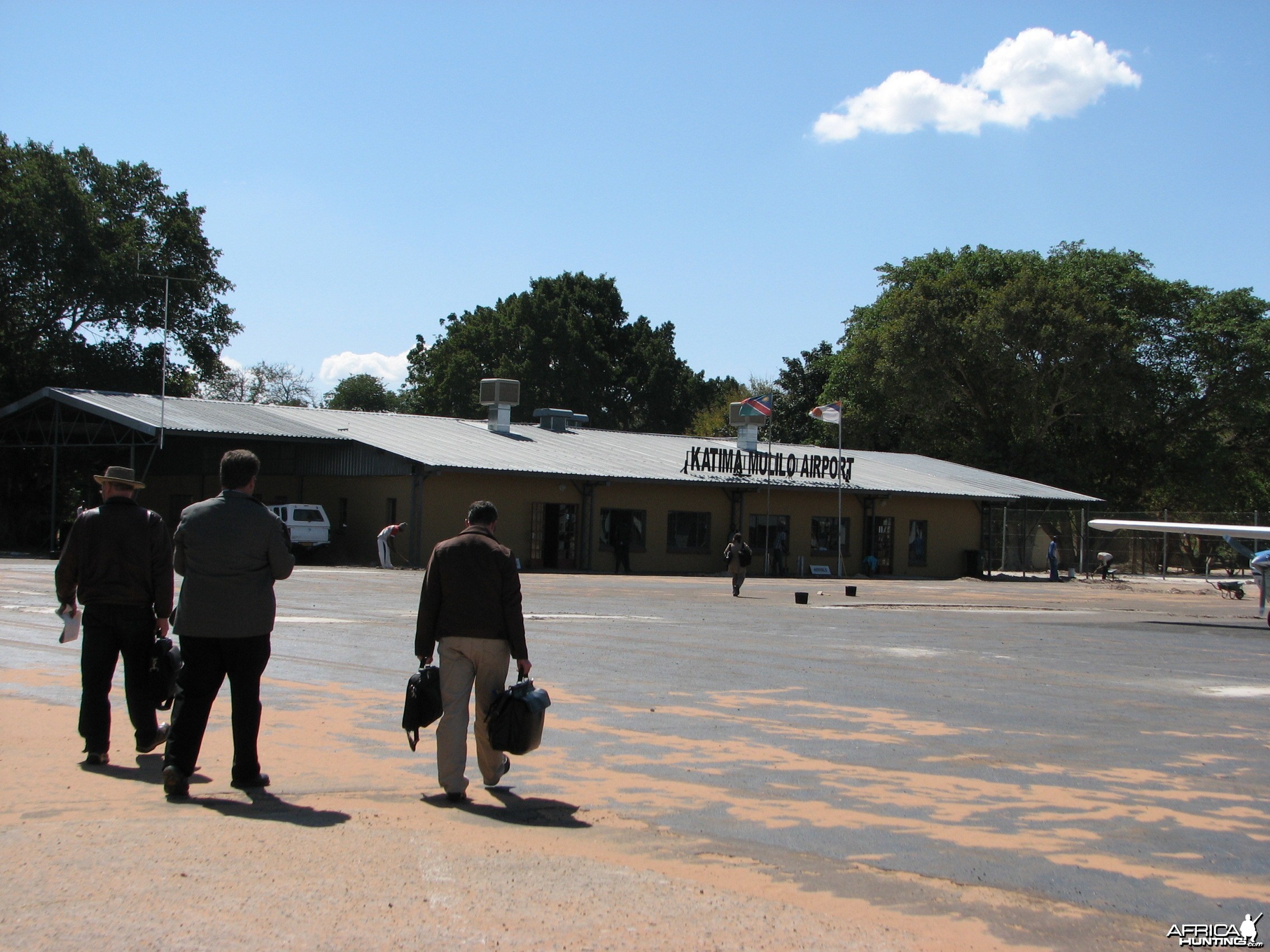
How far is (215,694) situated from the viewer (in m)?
6.67

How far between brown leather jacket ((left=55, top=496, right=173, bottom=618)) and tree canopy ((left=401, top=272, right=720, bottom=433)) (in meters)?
66.0

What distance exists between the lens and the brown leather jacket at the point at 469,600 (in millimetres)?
6816

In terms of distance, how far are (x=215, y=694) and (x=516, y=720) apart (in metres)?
1.65

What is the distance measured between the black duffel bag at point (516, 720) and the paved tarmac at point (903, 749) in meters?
0.36

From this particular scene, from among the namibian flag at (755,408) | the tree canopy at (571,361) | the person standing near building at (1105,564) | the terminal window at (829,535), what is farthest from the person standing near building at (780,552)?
the tree canopy at (571,361)

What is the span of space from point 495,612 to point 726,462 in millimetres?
37268

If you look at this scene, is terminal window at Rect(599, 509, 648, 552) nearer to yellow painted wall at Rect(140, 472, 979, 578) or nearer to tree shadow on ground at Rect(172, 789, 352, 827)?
yellow painted wall at Rect(140, 472, 979, 578)

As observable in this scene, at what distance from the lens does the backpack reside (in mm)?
6797

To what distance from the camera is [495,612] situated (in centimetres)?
685

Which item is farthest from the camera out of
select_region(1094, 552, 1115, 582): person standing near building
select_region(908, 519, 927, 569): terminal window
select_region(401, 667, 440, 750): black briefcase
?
select_region(908, 519, 927, 569): terminal window

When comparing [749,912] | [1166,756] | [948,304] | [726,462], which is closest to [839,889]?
[749,912]

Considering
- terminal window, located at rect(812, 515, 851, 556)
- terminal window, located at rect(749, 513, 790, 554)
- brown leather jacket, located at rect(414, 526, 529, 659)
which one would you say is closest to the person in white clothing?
terminal window, located at rect(749, 513, 790, 554)

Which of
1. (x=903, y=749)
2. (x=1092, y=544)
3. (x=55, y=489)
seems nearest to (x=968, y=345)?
(x=1092, y=544)

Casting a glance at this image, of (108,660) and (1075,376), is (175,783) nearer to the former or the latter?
(108,660)
